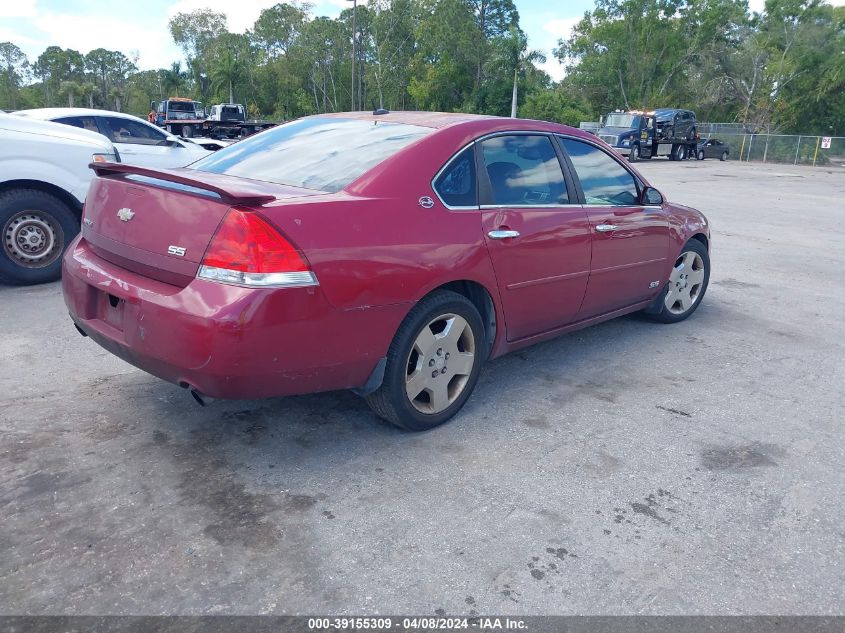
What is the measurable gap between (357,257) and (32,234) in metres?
4.42

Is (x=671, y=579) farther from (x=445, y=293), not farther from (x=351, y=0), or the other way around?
(x=351, y=0)

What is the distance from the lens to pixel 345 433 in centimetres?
357

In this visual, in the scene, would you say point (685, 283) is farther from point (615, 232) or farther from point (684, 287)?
point (615, 232)

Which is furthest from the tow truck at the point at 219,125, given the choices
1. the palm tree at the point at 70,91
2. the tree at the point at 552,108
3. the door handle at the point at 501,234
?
the palm tree at the point at 70,91

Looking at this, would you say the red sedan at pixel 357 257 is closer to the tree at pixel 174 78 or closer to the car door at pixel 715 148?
the car door at pixel 715 148

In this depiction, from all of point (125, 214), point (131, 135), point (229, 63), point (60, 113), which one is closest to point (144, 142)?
point (131, 135)

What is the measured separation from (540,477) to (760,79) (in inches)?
2384

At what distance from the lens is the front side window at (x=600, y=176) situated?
175 inches

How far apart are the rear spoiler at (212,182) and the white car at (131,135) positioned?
5543 mm

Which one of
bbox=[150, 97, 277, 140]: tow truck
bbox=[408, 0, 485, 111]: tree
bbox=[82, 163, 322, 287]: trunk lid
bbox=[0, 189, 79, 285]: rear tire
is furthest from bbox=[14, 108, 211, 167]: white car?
bbox=[408, 0, 485, 111]: tree

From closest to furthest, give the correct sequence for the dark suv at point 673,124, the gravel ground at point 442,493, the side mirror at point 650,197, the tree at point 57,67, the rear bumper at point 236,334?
the gravel ground at point 442,493, the rear bumper at point 236,334, the side mirror at point 650,197, the dark suv at point 673,124, the tree at point 57,67

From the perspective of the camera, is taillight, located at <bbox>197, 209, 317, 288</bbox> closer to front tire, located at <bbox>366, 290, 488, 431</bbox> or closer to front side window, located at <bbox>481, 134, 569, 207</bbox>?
front tire, located at <bbox>366, 290, 488, 431</bbox>

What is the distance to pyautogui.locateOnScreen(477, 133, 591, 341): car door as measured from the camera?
12.3 feet

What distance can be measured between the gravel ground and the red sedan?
1.34 feet
